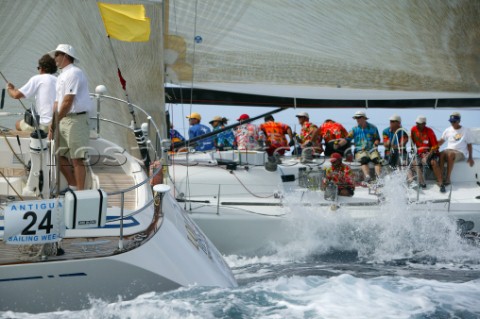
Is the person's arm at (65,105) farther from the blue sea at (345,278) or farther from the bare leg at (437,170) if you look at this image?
the bare leg at (437,170)

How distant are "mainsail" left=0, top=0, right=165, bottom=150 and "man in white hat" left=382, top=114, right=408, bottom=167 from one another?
290 cm

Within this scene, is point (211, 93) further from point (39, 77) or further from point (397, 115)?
point (39, 77)

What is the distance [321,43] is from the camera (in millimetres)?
8594

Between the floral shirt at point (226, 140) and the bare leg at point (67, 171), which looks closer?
the bare leg at point (67, 171)

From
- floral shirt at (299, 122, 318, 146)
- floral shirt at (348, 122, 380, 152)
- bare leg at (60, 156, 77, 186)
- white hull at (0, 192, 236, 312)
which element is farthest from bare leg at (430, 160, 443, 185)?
bare leg at (60, 156, 77, 186)

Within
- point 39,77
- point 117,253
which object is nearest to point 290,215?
point 39,77

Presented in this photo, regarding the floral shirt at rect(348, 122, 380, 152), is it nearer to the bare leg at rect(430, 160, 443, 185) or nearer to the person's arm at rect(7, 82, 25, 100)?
the bare leg at rect(430, 160, 443, 185)

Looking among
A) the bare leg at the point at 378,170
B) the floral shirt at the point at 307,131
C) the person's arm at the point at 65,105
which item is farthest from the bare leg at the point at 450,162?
the person's arm at the point at 65,105

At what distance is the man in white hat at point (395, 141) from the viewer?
9.02m

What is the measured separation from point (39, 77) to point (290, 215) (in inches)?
144

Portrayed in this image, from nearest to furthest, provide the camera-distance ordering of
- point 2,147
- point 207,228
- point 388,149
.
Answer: point 2,147 < point 207,228 < point 388,149

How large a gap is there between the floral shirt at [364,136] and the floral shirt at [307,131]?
0.51m

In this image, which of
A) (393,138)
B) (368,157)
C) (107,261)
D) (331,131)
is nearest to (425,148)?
(393,138)

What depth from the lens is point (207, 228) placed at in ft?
25.9
